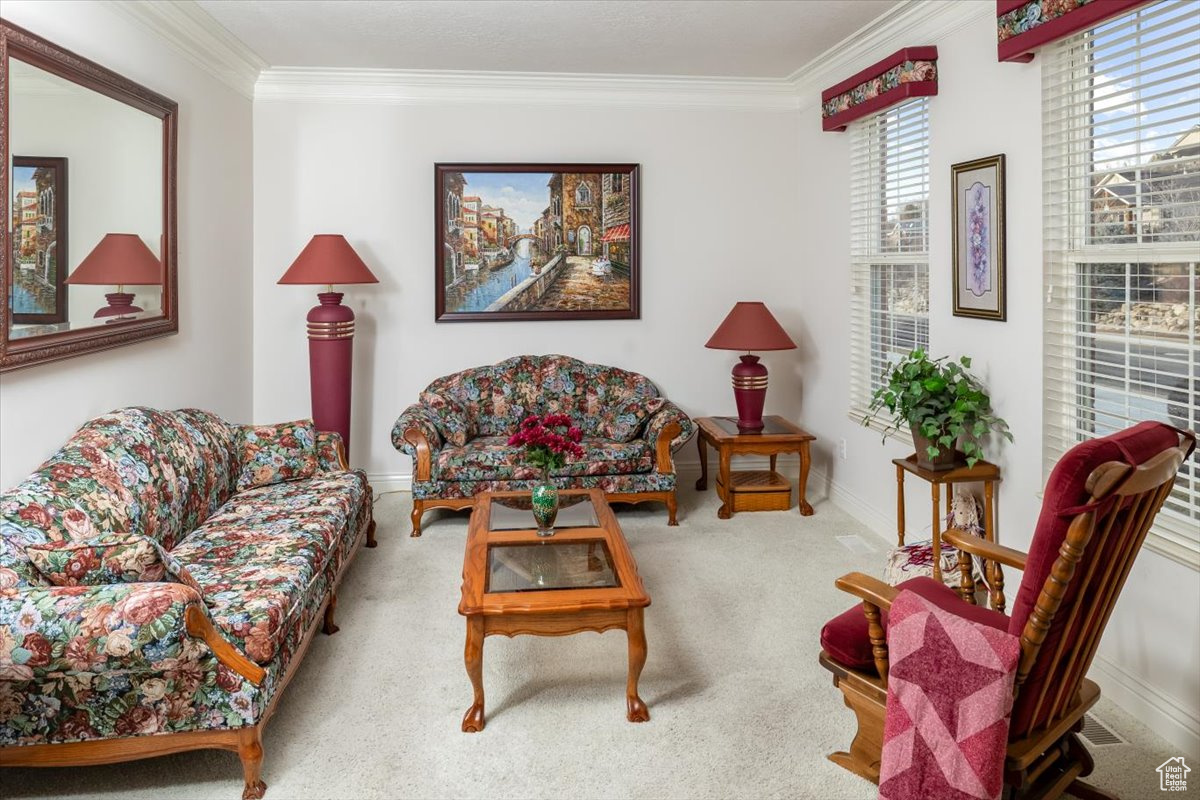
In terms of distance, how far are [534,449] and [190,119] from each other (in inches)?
102

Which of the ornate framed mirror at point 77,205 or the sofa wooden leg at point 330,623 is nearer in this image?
the ornate framed mirror at point 77,205

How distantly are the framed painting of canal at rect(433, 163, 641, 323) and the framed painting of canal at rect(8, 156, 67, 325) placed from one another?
8.67ft

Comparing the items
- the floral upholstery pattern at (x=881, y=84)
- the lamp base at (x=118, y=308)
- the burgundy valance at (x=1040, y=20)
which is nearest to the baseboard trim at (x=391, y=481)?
the lamp base at (x=118, y=308)

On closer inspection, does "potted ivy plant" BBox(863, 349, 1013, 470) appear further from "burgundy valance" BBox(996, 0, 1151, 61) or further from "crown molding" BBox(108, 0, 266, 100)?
"crown molding" BBox(108, 0, 266, 100)

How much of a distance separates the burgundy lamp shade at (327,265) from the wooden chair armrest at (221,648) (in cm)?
290

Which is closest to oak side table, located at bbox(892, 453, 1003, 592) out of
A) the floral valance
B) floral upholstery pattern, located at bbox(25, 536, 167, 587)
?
the floral valance

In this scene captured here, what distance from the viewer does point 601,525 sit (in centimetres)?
346

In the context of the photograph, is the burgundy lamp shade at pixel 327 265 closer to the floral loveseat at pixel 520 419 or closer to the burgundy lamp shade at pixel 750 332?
the floral loveseat at pixel 520 419

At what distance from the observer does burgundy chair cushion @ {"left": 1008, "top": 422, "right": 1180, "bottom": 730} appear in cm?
170

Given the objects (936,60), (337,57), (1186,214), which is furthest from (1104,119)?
(337,57)

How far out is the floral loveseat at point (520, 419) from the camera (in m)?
4.81

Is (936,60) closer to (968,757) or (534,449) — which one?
(534,449)

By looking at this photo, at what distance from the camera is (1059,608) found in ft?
5.94

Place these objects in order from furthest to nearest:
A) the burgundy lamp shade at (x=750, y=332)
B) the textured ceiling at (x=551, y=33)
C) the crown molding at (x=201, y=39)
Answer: the burgundy lamp shade at (x=750, y=332) < the textured ceiling at (x=551, y=33) < the crown molding at (x=201, y=39)
